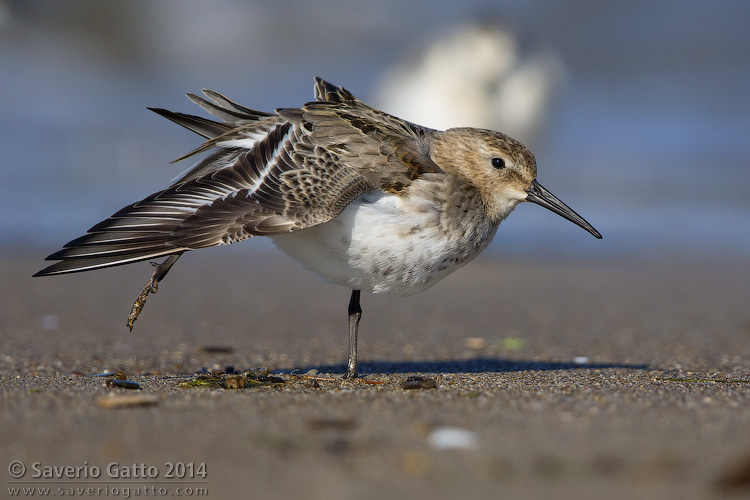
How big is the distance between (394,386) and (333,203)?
99cm

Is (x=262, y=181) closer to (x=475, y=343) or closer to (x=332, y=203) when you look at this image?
(x=332, y=203)

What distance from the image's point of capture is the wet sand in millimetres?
2812

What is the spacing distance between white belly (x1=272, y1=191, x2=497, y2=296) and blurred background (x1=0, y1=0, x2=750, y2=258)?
6.33 meters

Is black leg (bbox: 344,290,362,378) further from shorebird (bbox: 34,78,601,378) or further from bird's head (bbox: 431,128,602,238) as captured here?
bird's head (bbox: 431,128,602,238)

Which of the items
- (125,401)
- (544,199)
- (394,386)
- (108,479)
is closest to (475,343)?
(544,199)

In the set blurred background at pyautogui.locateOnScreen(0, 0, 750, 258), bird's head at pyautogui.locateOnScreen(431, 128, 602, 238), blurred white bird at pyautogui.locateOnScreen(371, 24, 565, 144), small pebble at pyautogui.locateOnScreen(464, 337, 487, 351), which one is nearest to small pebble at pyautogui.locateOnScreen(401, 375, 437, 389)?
bird's head at pyautogui.locateOnScreen(431, 128, 602, 238)

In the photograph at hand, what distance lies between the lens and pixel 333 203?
14.3 feet

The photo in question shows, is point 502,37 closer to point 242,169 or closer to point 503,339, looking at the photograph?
point 503,339

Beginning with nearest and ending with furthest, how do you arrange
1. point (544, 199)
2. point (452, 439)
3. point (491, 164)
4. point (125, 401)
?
point (452, 439)
point (125, 401)
point (491, 164)
point (544, 199)

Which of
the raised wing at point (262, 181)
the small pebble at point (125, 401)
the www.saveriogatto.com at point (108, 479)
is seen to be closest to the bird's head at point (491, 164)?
the raised wing at point (262, 181)

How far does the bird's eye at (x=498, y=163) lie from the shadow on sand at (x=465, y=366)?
4.15 ft

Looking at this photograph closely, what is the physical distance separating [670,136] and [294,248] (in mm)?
14730

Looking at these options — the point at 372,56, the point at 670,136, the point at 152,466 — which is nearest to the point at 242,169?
the point at 152,466

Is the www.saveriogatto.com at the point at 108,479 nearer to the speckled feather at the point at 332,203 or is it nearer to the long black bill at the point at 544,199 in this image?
the speckled feather at the point at 332,203
